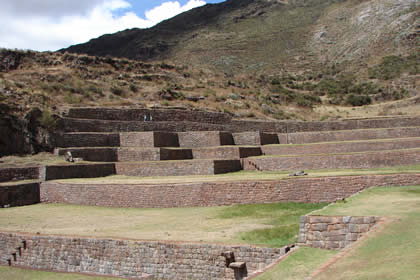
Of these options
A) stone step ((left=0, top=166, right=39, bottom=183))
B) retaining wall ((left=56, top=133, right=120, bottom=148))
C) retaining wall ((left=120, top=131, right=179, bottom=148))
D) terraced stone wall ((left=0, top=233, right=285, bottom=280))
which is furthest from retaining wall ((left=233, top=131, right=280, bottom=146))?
terraced stone wall ((left=0, top=233, right=285, bottom=280))

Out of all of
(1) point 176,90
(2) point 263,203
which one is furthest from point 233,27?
(2) point 263,203

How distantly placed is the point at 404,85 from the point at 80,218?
38820mm

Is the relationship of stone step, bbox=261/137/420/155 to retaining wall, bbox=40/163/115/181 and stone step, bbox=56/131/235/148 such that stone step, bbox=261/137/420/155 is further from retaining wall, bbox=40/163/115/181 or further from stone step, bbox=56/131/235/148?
retaining wall, bbox=40/163/115/181

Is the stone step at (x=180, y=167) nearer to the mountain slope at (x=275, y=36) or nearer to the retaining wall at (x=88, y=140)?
the retaining wall at (x=88, y=140)

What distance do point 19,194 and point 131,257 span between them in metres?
11.1

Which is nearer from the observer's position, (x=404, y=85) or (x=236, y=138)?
(x=236, y=138)

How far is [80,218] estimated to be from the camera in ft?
51.2

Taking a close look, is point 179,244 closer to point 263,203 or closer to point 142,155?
point 263,203

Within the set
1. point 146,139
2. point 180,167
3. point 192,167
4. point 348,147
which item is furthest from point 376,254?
point 146,139

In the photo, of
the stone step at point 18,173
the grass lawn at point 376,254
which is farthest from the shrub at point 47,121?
the grass lawn at point 376,254

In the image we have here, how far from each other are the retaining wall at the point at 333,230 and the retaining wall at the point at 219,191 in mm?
5428

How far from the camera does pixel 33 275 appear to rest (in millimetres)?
11867

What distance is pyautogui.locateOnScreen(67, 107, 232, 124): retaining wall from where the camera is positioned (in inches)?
1088

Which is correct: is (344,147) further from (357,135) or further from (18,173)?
(18,173)
